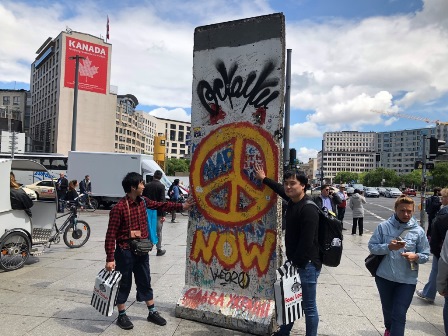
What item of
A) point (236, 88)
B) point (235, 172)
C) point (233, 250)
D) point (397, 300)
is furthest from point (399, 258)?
point (236, 88)

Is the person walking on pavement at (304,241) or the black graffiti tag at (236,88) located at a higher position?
the black graffiti tag at (236,88)

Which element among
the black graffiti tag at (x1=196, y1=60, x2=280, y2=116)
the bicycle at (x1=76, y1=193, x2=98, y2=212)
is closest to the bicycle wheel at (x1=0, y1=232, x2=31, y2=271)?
the black graffiti tag at (x1=196, y1=60, x2=280, y2=116)

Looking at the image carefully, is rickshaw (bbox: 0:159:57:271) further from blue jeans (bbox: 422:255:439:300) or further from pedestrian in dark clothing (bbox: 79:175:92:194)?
pedestrian in dark clothing (bbox: 79:175:92:194)

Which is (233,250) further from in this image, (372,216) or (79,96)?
(79,96)

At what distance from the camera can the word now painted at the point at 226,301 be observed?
4.28 meters

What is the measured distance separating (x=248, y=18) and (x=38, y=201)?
5.92 metres

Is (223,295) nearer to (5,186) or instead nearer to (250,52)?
(250,52)

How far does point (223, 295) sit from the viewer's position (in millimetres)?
4543

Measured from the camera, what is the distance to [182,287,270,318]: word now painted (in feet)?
14.0

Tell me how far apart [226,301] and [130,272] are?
3.72ft

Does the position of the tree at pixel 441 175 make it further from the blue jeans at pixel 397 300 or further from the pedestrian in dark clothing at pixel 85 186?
the blue jeans at pixel 397 300

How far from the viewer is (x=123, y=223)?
4.27m

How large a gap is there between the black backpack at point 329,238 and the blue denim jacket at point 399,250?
0.38m

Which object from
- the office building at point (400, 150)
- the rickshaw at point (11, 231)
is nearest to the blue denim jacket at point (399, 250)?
the rickshaw at point (11, 231)
